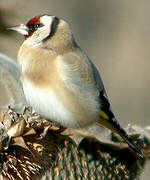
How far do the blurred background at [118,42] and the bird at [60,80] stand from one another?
310 centimetres

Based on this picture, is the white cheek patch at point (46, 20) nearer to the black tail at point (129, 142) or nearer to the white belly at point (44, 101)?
the white belly at point (44, 101)

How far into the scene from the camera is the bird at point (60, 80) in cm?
290

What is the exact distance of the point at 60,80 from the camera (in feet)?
9.69

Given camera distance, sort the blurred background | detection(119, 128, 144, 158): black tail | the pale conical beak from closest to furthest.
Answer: detection(119, 128, 144, 158): black tail
the pale conical beak
the blurred background

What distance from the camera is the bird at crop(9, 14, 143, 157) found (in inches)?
114

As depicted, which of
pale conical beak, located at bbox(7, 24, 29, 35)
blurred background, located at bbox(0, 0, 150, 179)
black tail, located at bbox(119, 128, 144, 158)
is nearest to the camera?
black tail, located at bbox(119, 128, 144, 158)

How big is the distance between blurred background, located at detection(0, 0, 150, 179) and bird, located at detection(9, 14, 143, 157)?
310 centimetres

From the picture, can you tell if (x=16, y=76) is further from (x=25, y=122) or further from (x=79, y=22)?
(x=79, y=22)

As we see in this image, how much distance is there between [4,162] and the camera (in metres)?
2.22

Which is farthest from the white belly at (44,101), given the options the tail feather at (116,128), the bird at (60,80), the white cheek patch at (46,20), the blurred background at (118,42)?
the blurred background at (118,42)

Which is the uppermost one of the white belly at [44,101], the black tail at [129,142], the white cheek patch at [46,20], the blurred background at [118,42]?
the white cheek patch at [46,20]

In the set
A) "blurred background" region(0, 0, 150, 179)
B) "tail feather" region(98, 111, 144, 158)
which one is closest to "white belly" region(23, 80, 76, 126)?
"tail feather" region(98, 111, 144, 158)

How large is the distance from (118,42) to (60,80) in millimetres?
4082

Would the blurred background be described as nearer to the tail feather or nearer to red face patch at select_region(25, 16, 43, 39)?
the tail feather
